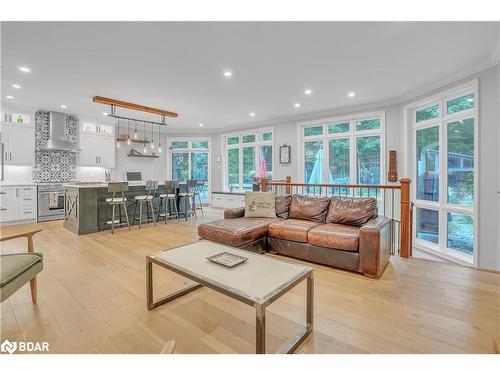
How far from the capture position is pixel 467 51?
10.3 ft

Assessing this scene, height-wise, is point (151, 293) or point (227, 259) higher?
point (227, 259)

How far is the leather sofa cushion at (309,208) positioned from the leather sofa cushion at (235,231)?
1.56ft

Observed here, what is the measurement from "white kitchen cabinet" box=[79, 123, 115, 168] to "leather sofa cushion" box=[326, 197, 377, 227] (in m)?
6.52

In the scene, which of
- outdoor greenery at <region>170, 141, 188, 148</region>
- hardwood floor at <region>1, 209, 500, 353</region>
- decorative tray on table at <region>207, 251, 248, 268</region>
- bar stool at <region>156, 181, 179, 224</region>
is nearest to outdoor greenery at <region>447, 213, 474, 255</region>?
hardwood floor at <region>1, 209, 500, 353</region>

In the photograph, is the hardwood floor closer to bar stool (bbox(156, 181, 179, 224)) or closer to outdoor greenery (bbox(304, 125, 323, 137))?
bar stool (bbox(156, 181, 179, 224))

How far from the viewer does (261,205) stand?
13.7ft

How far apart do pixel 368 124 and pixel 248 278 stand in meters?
5.36

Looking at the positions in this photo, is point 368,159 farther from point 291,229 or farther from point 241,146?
point 241,146

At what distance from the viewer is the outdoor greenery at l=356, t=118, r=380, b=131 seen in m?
5.70

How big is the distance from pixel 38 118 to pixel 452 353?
8.49 meters

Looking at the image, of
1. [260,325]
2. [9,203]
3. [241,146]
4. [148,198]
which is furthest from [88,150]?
[260,325]

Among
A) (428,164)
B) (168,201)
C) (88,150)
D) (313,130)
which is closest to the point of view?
(428,164)

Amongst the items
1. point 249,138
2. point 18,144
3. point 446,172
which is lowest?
point 446,172

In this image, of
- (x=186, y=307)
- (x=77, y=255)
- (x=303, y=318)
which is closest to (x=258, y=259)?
(x=303, y=318)
